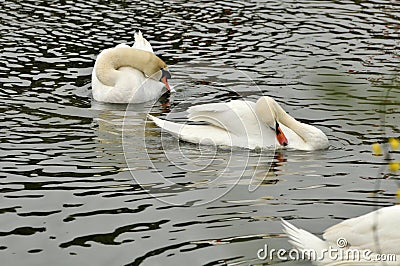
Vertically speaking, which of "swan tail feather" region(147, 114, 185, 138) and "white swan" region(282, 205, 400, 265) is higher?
"white swan" region(282, 205, 400, 265)

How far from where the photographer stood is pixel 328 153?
1031 centimetres

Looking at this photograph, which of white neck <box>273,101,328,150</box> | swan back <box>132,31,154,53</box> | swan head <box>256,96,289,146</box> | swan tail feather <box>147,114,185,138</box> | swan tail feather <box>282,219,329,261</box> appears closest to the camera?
swan tail feather <box>282,219,329,261</box>

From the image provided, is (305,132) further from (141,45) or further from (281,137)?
(141,45)

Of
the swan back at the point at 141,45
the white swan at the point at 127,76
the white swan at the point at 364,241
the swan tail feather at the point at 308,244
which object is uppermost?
the white swan at the point at 364,241

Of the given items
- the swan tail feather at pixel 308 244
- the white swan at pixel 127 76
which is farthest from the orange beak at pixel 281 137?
the swan tail feather at pixel 308 244

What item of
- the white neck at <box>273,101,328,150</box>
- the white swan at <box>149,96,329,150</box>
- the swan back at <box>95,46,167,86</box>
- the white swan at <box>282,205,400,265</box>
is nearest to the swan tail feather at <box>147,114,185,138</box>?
the white swan at <box>149,96,329,150</box>

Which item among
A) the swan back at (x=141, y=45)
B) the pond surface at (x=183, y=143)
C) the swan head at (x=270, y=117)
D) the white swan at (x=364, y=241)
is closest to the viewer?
the white swan at (x=364, y=241)

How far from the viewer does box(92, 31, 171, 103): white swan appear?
13.0 meters

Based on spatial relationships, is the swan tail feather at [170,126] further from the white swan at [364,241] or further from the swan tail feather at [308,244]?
the white swan at [364,241]

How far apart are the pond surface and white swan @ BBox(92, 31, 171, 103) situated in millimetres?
203

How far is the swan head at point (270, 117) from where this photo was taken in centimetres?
1047

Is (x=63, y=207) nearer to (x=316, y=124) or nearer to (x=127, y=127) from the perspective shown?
(x=127, y=127)

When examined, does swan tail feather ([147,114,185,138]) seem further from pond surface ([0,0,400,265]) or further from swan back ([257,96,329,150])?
swan back ([257,96,329,150])

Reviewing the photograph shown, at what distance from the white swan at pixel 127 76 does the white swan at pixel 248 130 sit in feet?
A: 8.09
